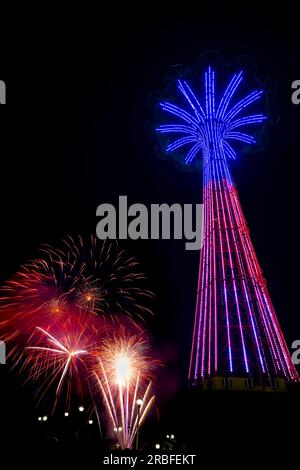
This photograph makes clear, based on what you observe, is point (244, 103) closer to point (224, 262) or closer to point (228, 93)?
point (228, 93)

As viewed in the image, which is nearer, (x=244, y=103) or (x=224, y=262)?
(x=224, y=262)

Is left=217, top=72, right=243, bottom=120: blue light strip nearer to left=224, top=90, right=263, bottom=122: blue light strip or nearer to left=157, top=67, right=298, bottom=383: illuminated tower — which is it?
left=157, top=67, right=298, bottom=383: illuminated tower

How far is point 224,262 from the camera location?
89.6 ft

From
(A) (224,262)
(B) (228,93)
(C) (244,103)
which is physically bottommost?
(A) (224,262)

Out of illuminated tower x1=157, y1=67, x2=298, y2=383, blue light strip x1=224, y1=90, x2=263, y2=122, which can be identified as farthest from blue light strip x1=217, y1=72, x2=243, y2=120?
blue light strip x1=224, y1=90, x2=263, y2=122

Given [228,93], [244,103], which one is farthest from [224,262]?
[228,93]

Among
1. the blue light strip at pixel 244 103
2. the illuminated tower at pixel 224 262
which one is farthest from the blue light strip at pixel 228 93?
the blue light strip at pixel 244 103

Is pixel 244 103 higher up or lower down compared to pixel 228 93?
lower down

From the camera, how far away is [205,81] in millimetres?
30359

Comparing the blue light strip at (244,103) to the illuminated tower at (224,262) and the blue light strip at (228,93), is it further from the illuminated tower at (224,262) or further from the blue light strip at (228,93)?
the blue light strip at (228,93)

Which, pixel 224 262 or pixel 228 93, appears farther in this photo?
pixel 228 93

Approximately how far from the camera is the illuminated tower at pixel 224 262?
24859 millimetres
